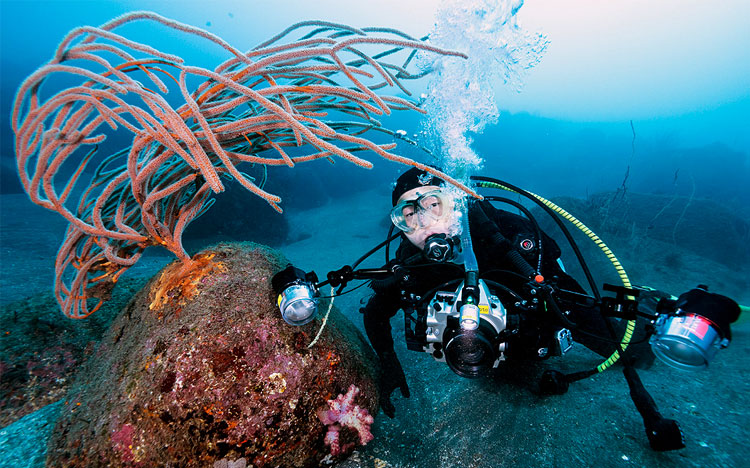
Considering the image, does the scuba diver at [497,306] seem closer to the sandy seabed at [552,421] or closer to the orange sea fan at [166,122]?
the sandy seabed at [552,421]

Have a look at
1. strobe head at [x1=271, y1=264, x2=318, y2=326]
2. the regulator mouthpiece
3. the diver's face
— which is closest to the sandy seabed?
strobe head at [x1=271, y1=264, x2=318, y2=326]

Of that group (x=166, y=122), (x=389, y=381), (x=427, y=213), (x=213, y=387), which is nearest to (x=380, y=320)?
(x=389, y=381)

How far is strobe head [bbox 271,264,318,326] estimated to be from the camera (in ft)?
6.30

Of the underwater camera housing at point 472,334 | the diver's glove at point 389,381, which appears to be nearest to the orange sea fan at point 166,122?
the underwater camera housing at point 472,334

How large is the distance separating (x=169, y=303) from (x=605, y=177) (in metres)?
46.8

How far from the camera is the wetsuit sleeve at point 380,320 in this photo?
9.94 ft

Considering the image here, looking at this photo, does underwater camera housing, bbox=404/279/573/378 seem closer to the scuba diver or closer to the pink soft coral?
the scuba diver

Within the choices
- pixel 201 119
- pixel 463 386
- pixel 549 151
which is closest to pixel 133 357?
pixel 201 119

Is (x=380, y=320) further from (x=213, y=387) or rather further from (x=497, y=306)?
(x=213, y=387)

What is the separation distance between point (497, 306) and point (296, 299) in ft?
4.85

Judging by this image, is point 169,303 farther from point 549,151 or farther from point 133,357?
point 549,151

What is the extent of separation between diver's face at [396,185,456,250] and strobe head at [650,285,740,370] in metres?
1.58

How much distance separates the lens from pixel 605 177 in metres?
36.0

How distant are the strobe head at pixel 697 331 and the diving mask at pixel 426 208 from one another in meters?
1.68
